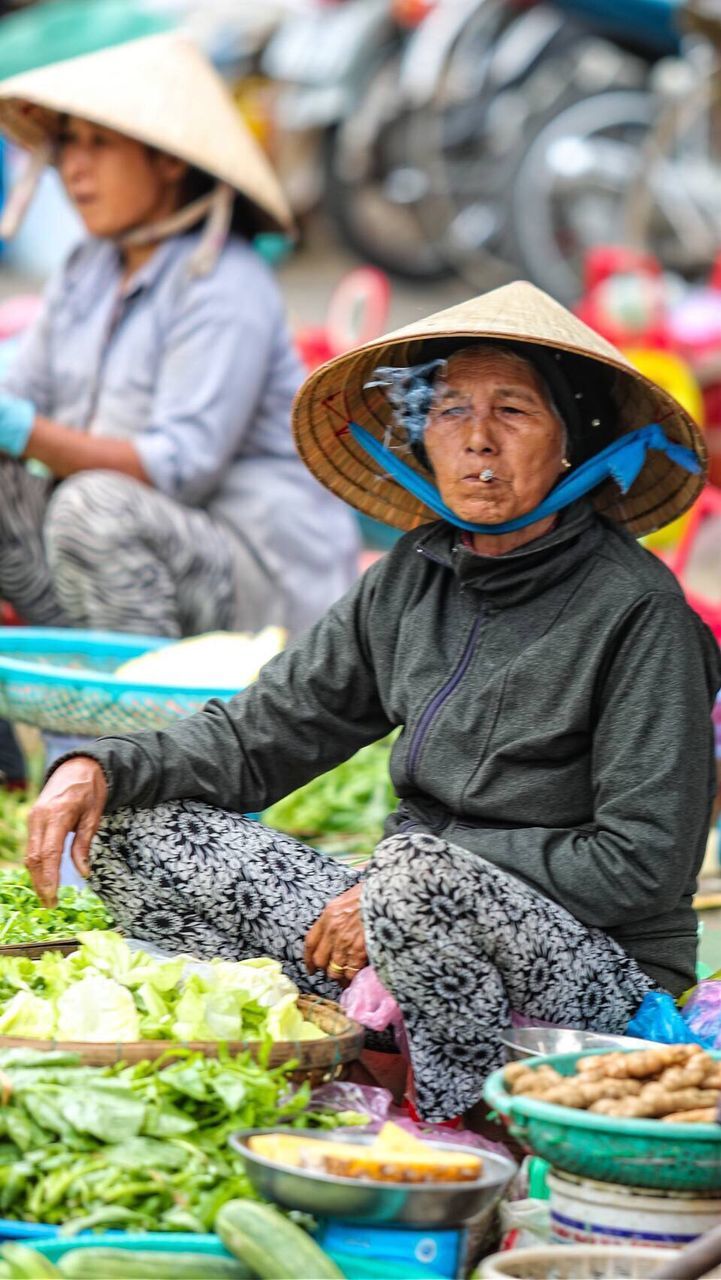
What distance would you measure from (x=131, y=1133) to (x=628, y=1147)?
0.60m

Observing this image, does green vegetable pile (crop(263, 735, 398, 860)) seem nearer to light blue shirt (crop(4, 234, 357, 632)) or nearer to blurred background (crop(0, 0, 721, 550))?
light blue shirt (crop(4, 234, 357, 632))

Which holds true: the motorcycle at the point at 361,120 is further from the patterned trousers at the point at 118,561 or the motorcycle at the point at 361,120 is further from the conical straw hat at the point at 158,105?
the patterned trousers at the point at 118,561

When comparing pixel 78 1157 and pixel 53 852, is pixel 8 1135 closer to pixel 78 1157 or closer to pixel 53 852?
pixel 78 1157

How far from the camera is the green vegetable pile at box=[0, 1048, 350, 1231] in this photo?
2.12m

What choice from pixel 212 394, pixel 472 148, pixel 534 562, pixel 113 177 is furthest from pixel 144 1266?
pixel 472 148

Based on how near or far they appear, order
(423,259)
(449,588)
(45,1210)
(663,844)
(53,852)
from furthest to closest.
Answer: (423,259) → (449,588) → (53,852) → (663,844) → (45,1210)

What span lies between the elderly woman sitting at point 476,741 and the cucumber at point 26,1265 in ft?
2.29

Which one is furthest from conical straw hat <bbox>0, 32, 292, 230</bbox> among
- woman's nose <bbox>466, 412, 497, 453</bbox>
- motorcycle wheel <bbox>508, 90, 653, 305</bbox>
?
motorcycle wheel <bbox>508, 90, 653, 305</bbox>

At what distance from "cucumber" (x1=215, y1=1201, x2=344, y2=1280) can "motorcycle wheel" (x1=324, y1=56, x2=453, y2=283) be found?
9737mm

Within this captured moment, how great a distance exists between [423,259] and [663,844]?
32.1 ft

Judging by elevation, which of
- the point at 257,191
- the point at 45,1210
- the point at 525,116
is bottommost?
the point at 45,1210

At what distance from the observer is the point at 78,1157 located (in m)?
2.17

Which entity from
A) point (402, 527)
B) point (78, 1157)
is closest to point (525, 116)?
point (402, 527)

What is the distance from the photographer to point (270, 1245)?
6.42 ft
